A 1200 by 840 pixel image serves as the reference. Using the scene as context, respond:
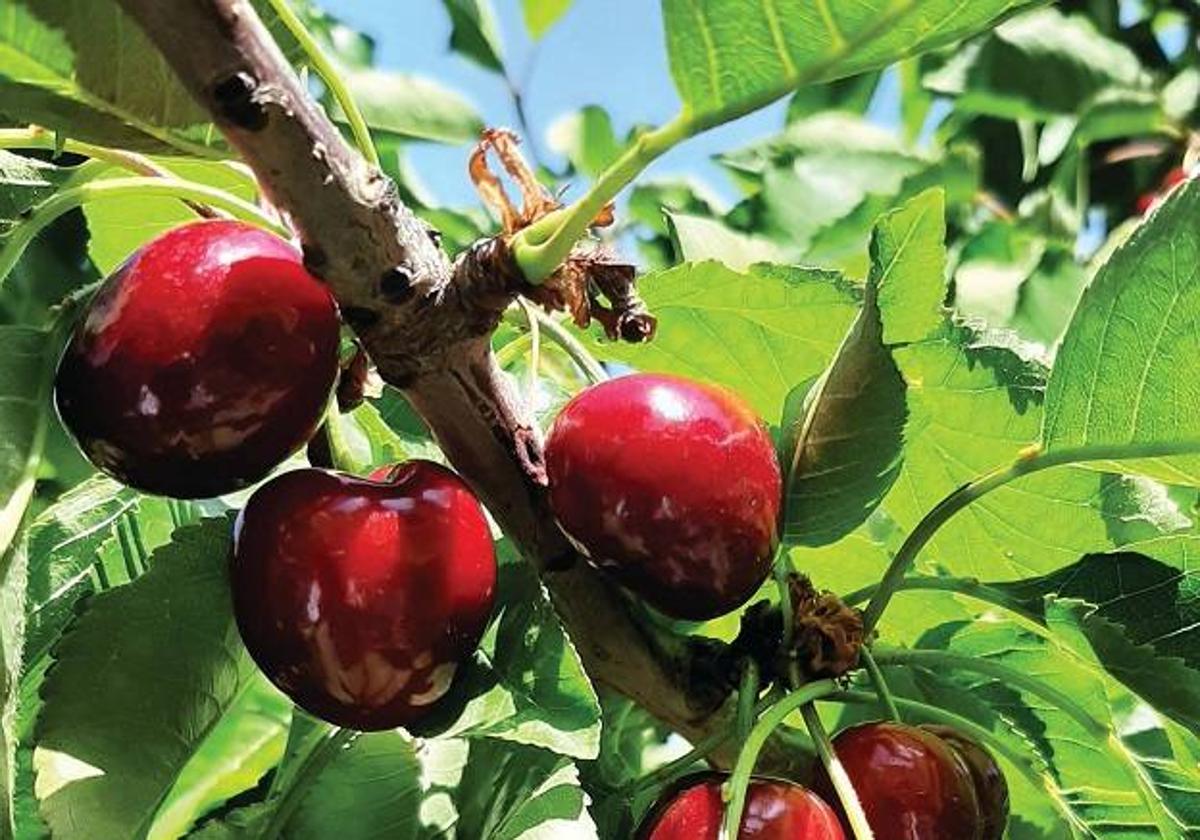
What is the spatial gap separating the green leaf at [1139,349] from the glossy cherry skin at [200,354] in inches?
14.8

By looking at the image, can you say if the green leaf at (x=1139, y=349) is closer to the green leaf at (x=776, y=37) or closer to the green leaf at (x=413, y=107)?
the green leaf at (x=776, y=37)

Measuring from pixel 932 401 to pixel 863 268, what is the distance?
725 mm

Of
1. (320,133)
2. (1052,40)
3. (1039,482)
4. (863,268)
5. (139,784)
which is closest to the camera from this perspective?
(320,133)

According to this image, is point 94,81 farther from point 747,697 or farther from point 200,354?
point 747,697

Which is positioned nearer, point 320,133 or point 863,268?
point 320,133

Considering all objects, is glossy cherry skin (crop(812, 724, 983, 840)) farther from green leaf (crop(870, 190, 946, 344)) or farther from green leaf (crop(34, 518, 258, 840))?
green leaf (crop(34, 518, 258, 840))

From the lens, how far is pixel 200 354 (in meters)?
0.74

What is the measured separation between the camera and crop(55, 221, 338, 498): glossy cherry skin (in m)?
0.74

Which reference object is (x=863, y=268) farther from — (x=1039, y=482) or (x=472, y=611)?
(x=472, y=611)

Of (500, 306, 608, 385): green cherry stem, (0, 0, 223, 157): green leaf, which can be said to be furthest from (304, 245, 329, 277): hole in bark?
(500, 306, 608, 385): green cherry stem

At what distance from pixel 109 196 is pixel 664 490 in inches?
12.3

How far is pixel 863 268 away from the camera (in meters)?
1.69

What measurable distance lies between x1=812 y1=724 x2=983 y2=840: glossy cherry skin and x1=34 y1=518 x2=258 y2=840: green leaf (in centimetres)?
34

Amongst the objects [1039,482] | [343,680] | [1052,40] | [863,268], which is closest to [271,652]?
[343,680]
